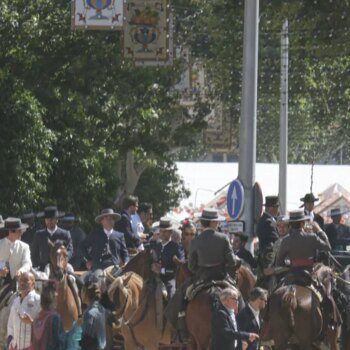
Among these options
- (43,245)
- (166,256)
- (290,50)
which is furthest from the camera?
(290,50)

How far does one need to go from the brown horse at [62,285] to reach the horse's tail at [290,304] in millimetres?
3217

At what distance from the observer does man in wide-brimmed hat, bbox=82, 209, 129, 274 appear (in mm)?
22750

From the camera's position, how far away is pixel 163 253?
21.7m

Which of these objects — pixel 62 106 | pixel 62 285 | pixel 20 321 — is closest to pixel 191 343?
pixel 62 285

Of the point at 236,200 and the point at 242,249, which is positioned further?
the point at 236,200

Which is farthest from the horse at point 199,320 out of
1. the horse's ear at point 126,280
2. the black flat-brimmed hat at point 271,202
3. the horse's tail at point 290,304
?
the black flat-brimmed hat at point 271,202

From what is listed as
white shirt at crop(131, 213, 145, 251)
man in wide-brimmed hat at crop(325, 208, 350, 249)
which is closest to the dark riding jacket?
white shirt at crop(131, 213, 145, 251)

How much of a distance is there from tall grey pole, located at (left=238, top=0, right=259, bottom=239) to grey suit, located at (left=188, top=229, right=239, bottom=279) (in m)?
7.29

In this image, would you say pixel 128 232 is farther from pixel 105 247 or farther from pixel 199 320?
pixel 199 320

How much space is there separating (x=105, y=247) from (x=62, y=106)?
12.9m

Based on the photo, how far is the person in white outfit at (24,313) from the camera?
59.0ft

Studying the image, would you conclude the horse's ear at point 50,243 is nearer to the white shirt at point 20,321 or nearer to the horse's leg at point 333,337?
the white shirt at point 20,321

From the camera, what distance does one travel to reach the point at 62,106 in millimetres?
35281

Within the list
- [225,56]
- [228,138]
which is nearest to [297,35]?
[225,56]
